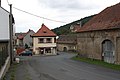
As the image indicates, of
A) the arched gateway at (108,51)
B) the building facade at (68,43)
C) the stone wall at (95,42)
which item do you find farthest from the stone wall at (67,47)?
the arched gateway at (108,51)

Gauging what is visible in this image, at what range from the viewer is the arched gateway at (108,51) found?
37219 mm

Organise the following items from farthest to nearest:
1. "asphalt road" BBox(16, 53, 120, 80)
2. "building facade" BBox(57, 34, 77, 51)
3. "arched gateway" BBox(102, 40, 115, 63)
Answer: "building facade" BBox(57, 34, 77, 51), "arched gateway" BBox(102, 40, 115, 63), "asphalt road" BBox(16, 53, 120, 80)

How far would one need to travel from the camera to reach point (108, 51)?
38625 mm

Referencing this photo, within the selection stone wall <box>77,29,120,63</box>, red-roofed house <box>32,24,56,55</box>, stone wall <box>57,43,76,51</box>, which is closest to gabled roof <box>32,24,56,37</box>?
red-roofed house <box>32,24,56,55</box>

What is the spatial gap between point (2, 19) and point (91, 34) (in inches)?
511

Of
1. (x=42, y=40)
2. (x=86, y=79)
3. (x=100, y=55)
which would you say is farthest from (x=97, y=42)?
(x=42, y=40)

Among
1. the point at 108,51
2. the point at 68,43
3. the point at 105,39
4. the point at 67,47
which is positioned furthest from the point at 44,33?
the point at 108,51

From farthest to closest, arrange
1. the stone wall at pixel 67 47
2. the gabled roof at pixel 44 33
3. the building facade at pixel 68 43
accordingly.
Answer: the stone wall at pixel 67 47 < the building facade at pixel 68 43 < the gabled roof at pixel 44 33

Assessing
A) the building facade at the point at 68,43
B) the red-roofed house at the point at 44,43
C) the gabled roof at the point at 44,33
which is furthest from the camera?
the building facade at the point at 68,43

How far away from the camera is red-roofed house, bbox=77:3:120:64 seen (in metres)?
35.7

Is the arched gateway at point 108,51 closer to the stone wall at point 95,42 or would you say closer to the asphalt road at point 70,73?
the stone wall at point 95,42

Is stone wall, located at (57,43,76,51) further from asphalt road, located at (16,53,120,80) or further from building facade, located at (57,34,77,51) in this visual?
asphalt road, located at (16,53,120,80)

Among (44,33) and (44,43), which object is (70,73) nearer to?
(44,43)

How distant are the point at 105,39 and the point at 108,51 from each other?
5.05 ft
